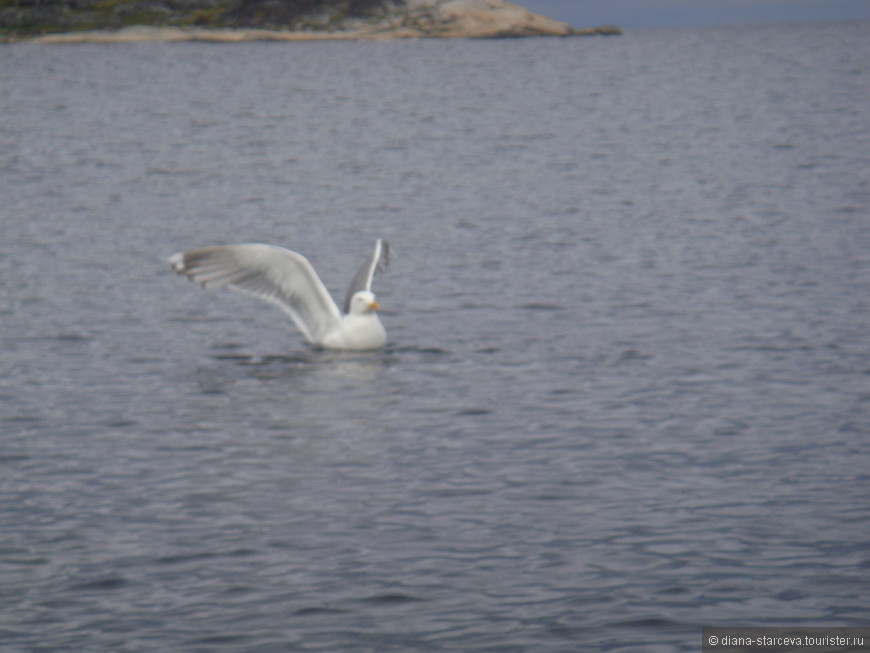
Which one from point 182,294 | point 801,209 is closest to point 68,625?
point 182,294

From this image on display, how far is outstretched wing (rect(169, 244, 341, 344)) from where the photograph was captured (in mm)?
16844

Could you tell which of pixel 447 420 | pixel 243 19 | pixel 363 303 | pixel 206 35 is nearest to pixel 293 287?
pixel 363 303

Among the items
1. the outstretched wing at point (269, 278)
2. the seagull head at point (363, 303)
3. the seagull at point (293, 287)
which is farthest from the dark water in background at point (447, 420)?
the seagull head at point (363, 303)

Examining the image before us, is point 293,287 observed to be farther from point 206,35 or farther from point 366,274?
point 206,35

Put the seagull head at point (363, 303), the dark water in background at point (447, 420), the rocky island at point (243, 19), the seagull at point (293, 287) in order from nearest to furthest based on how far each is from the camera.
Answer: the dark water in background at point (447, 420) → the seagull head at point (363, 303) → the seagull at point (293, 287) → the rocky island at point (243, 19)

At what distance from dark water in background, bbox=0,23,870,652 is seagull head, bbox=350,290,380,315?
0.62 meters

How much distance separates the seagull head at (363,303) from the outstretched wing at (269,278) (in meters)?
0.22

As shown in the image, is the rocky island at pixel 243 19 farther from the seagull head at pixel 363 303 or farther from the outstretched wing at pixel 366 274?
the seagull head at pixel 363 303

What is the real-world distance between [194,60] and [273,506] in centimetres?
9859

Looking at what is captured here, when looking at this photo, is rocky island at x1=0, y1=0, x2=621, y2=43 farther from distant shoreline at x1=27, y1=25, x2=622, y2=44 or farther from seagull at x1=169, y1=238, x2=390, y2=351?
seagull at x1=169, y1=238, x2=390, y2=351

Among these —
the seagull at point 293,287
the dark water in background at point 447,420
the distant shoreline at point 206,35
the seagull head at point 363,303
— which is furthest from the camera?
the distant shoreline at point 206,35

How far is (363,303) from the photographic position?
54.9 feet

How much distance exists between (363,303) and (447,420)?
3.35m

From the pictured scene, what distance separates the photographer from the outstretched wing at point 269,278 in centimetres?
1684
